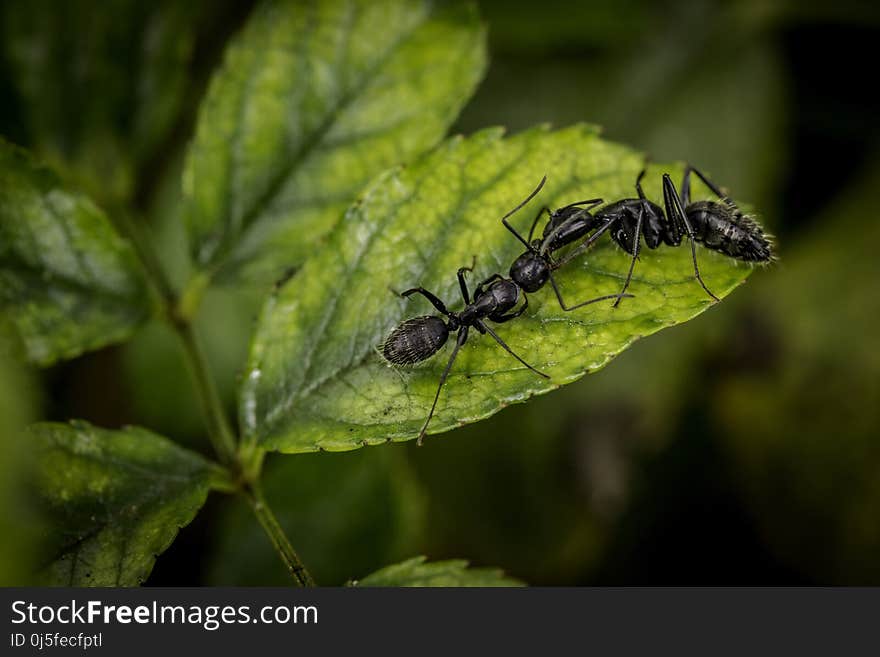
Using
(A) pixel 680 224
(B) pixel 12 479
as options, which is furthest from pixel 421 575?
(A) pixel 680 224

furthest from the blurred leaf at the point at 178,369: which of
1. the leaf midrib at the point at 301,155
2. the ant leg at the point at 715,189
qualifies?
the ant leg at the point at 715,189

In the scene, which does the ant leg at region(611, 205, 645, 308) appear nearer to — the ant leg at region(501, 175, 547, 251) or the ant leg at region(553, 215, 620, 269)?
the ant leg at region(553, 215, 620, 269)

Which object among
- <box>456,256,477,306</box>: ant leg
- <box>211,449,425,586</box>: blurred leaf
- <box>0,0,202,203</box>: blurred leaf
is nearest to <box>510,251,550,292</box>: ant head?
<box>456,256,477,306</box>: ant leg

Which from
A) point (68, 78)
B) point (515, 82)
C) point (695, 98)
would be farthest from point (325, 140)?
point (695, 98)

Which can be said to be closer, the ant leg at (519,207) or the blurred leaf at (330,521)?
the ant leg at (519,207)

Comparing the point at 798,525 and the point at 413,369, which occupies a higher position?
the point at 798,525

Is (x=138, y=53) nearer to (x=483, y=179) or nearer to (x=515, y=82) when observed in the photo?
(x=483, y=179)

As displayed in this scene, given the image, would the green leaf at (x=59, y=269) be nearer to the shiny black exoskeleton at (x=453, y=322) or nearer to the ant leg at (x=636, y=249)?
the shiny black exoskeleton at (x=453, y=322)
